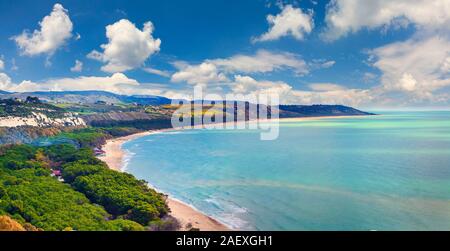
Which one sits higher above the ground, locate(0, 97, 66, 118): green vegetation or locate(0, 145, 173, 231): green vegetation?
locate(0, 97, 66, 118): green vegetation

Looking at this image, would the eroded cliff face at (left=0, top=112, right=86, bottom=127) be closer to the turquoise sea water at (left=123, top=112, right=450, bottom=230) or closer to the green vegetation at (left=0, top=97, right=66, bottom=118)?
the green vegetation at (left=0, top=97, right=66, bottom=118)

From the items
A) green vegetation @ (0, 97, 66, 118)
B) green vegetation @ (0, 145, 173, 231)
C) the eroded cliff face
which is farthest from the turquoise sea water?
green vegetation @ (0, 97, 66, 118)

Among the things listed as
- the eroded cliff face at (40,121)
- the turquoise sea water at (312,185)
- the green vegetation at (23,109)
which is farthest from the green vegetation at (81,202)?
the green vegetation at (23,109)

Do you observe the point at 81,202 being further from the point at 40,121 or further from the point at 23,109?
the point at 23,109

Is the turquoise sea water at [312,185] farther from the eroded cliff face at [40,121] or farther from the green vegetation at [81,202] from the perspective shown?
the eroded cliff face at [40,121]

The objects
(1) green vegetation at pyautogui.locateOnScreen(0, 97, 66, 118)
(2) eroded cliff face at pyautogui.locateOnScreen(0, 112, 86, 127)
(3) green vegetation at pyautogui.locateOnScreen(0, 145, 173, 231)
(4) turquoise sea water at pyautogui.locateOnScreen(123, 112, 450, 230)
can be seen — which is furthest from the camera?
(1) green vegetation at pyautogui.locateOnScreen(0, 97, 66, 118)

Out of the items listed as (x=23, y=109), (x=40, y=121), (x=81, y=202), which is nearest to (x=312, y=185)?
(x=81, y=202)

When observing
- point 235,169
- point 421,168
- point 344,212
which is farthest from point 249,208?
point 421,168
